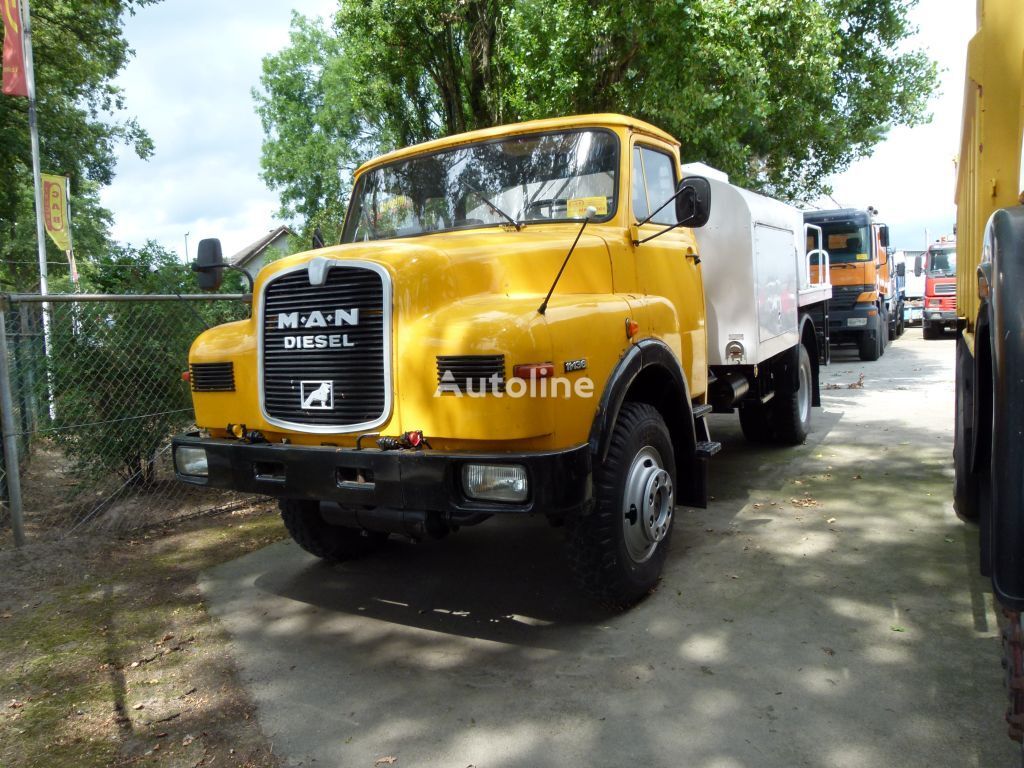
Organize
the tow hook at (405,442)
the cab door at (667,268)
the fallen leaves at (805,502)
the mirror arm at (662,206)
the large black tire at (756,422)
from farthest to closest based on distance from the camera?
1. the large black tire at (756,422)
2. the fallen leaves at (805,502)
3. the cab door at (667,268)
4. the mirror arm at (662,206)
5. the tow hook at (405,442)

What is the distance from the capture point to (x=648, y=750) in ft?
9.29

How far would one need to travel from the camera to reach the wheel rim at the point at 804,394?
782 cm

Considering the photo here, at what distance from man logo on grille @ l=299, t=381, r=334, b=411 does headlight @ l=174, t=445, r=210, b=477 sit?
70 cm

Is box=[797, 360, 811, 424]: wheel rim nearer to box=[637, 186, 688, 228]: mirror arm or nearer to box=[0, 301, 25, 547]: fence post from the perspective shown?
box=[637, 186, 688, 228]: mirror arm

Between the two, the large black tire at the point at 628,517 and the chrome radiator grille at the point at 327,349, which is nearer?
the chrome radiator grille at the point at 327,349

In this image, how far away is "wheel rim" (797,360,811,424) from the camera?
782cm

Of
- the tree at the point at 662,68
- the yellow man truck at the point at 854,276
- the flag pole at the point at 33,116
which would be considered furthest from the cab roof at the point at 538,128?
the yellow man truck at the point at 854,276

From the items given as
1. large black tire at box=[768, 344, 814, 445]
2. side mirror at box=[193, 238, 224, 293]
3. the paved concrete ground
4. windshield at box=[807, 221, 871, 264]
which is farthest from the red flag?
windshield at box=[807, 221, 871, 264]

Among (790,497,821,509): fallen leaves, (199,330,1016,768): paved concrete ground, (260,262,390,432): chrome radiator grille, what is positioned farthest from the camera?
(790,497,821,509): fallen leaves

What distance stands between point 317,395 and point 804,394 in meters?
5.88

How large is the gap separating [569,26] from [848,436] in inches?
254

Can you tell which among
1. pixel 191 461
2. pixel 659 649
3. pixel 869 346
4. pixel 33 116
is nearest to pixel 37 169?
pixel 33 116

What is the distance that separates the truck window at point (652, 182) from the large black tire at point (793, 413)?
10.6 ft

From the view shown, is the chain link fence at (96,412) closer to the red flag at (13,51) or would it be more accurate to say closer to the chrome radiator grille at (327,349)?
the chrome radiator grille at (327,349)
